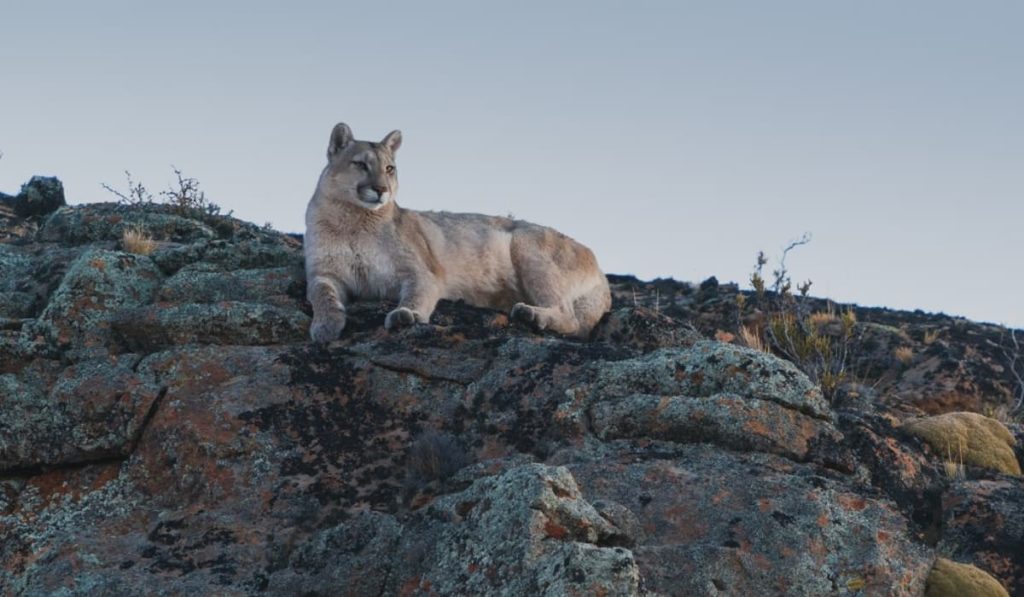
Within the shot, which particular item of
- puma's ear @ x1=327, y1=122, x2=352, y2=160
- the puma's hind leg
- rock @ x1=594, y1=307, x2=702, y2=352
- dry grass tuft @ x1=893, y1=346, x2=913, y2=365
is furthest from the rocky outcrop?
dry grass tuft @ x1=893, y1=346, x2=913, y2=365

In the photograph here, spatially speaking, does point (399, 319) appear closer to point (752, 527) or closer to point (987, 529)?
point (752, 527)

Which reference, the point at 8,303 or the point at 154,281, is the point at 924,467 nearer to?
the point at 154,281

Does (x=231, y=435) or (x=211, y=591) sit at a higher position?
(x=231, y=435)

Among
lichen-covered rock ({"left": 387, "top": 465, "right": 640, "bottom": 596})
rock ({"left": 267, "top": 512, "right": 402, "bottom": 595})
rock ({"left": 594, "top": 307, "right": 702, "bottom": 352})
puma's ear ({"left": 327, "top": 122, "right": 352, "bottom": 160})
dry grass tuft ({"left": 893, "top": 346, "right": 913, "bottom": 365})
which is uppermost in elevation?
puma's ear ({"left": 327, "top": 122, "right": 352, "bottom": 160})

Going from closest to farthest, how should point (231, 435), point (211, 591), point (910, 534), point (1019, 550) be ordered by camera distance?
point (211, 591) < point (910, 534) < point (1019, 550) < point (231, 435)

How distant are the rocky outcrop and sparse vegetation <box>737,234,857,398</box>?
2.63 metres

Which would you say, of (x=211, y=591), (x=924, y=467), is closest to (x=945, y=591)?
(x=924, y=467)

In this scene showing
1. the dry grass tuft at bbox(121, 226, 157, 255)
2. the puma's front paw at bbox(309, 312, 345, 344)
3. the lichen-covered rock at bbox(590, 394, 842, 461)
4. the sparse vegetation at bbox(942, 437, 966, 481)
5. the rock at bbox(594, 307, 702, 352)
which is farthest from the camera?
the dry grass tuft at bbox(121, 226, 157, 255)

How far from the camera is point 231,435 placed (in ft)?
23.4

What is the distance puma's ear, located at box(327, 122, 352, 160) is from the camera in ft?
38.5

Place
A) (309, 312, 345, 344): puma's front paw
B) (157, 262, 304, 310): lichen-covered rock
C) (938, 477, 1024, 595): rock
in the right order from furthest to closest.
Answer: (157, 262, 304, 310): lichen-covered rock → (309, 312, 345, 344): puma's front paw → (938, 477, 1024, 595): rock

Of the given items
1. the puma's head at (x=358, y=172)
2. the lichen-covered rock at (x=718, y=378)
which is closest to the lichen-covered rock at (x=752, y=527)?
the lichen-covered rock at (x=718, y=378)

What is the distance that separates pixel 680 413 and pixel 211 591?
3151mm

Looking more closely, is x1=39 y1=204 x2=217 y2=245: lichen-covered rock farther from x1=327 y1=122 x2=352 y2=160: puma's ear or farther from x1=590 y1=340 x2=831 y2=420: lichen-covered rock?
x1=590 y1=340 x2=831 y2=420: lichen-covered rock
